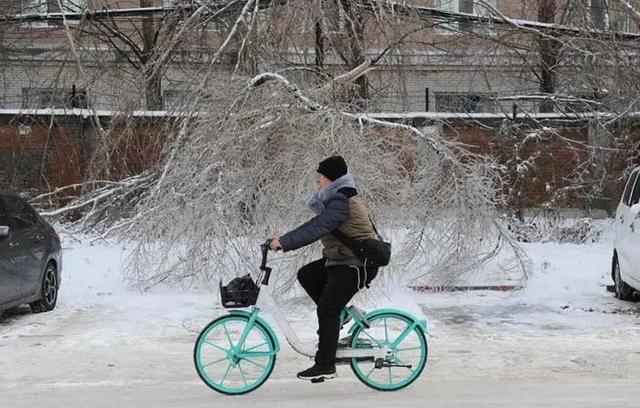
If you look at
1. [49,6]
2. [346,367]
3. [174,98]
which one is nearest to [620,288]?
[346,367]

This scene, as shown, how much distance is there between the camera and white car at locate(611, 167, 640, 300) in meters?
9.32

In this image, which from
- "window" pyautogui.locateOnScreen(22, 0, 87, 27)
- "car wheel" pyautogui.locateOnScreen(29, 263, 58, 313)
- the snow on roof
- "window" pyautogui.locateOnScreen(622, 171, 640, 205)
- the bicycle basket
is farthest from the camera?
"window" pyautogui.locateOnScreen(22, 0, 87, 27)

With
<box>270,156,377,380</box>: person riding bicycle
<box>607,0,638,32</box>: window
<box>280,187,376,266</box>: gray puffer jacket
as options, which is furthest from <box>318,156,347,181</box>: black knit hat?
<box>607,0,638,32</box>: window

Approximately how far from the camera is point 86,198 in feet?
40.5

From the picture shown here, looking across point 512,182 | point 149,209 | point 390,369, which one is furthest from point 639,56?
point 390,369

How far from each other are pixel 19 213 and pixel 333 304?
18.2 ft

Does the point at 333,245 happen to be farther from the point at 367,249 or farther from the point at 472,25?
the point at 472,25

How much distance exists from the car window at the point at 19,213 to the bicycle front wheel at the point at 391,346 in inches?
203

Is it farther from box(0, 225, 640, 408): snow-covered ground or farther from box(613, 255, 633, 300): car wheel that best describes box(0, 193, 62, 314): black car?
box(613, 255, 633, 300): car wheel

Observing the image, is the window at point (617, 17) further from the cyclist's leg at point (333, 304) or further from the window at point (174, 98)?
the cyclist's leg at point (333, 304)

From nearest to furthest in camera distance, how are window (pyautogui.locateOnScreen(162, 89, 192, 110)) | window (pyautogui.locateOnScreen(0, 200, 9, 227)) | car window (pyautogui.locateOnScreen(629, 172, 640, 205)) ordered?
window (pyautogui.locateOnScreen(0, 200, 9, 227)), car window (pyautogui.locateOnScreen(629, 172, 640, 205)), window (pyautogui.locateOnScreen(162, 89, 192, 110))

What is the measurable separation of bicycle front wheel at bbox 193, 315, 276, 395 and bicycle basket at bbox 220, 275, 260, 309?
0.37 ft

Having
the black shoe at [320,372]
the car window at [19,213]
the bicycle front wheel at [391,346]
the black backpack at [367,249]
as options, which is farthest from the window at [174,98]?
the black shoe at [320,372]

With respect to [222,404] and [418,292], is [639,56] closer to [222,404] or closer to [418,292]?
[418,292]
